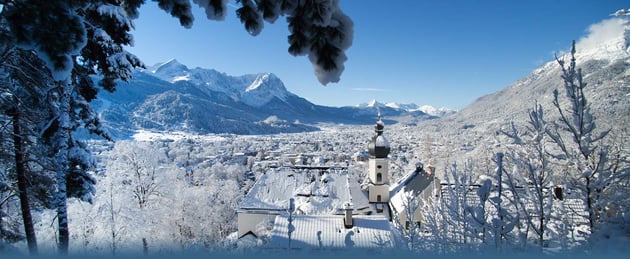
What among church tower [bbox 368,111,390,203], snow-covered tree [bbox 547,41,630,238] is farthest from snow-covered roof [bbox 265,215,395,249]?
church tower [bbox 368,111,390,203]

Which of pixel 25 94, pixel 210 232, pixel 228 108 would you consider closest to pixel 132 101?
pixel 228 108

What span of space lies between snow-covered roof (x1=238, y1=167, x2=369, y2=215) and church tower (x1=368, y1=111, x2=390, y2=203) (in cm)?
151

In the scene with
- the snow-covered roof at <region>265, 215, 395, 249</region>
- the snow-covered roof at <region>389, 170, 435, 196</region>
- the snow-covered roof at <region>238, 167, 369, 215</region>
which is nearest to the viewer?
the snow-covered roof at <region>265, 215, 395, 249</region>

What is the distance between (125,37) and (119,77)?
712mm

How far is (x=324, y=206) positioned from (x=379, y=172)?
22.7ft

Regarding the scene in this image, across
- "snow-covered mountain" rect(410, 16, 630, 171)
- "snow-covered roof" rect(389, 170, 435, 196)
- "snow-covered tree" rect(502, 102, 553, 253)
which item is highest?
"snow-covered mountain" rect(410, 16, 630, 171)

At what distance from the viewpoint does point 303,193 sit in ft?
65.4

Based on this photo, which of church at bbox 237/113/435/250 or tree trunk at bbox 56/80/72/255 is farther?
church at bbox 237/113/435/250

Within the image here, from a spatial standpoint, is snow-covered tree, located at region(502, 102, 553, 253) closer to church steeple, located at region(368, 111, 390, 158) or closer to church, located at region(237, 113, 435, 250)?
church, located at region(237, 113, 435, 250)

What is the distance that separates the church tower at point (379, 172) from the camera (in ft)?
78.3

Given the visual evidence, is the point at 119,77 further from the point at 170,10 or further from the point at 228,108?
the point at 228,108

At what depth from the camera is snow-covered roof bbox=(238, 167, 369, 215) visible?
59.6 feet

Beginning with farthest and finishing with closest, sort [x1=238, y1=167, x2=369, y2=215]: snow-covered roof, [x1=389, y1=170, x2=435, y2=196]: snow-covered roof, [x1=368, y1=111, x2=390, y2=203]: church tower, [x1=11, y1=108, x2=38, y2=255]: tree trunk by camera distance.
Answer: [x1=389, y1=170, x2=435, y2=196]: snow-covered roof
[x1=368, y1=111, x2=390, y2=203]: church tower
[x1=238, y1=167, x2=369, y2=215]: snow-covered roof
[x1=11, y1=108, x2=38, y2=255]: tree trunk

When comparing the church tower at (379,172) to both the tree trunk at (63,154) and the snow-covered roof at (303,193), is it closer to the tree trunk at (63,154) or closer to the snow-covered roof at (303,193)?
the snow-covered roof at (303,193)
